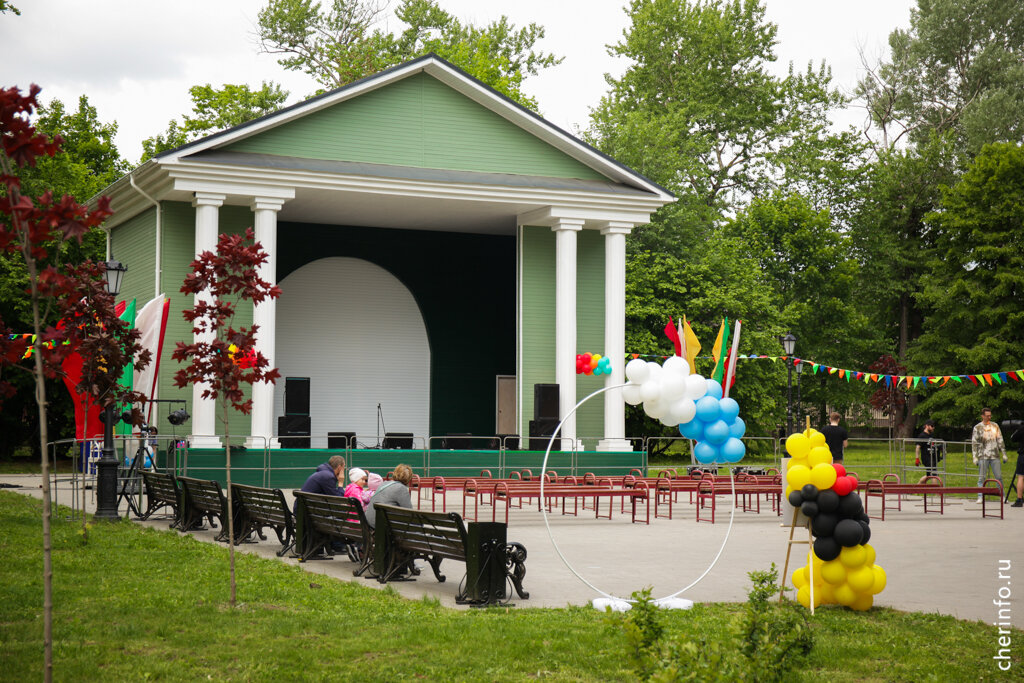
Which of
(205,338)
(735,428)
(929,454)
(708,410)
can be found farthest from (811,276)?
(708,410)

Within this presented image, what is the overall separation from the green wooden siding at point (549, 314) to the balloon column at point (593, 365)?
0.94 metres

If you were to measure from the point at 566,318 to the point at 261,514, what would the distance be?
13592mm

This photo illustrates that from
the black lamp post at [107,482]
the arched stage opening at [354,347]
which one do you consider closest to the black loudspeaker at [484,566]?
the black lamp post at [107,482]

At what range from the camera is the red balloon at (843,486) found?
30.1ft

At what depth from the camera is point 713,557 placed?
12.5m

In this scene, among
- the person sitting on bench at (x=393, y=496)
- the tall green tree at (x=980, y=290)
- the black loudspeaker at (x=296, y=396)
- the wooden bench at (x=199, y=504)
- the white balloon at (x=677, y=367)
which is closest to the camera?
the white balloon at (x=677, y=367)

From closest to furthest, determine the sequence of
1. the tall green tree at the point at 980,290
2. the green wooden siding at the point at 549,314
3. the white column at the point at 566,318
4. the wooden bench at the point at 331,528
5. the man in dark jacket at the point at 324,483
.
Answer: the wooden bench at the point at 331,528 → the man in dark jacket at the point at 324,483 → the white column at the point at 566,318 → the green wooden siding at the point at 549,314 → the tall green tree at the point at 980,290

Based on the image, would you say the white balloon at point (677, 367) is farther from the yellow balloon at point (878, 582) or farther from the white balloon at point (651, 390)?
the yellow balloon at point (878, 582)

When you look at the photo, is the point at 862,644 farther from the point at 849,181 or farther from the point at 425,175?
the point at 849,181

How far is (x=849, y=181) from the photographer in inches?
1807

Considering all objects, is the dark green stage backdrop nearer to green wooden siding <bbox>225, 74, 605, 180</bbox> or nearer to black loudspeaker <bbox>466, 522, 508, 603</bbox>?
green wooden siding <bbox>225, 74, 605, 180</bbox>

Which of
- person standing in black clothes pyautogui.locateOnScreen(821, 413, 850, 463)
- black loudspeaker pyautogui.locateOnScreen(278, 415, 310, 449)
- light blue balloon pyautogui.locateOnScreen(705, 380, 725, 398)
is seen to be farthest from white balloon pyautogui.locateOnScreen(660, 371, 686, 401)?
black loudspeaker pyautogui.locateOnScreen(278, 415, 310, 449)

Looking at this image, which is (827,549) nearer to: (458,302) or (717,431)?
(717,431)

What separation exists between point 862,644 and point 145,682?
5.00m
